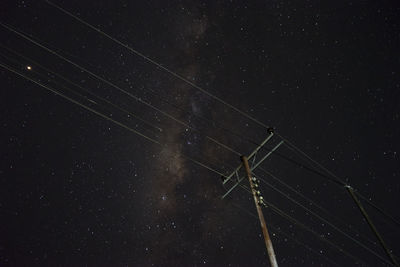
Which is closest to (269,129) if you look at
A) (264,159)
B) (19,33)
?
(264,159)

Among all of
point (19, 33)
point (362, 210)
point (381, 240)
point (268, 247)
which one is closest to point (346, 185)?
point (362, 210)

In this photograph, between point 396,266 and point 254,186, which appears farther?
point 254,186

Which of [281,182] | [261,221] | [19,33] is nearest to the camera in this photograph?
[19,33]

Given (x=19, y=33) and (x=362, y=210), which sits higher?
(x=19, y=33)

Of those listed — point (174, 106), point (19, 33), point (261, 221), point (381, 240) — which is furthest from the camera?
point (174, 106)

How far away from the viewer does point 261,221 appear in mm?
7996

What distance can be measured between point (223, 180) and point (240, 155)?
1.05m

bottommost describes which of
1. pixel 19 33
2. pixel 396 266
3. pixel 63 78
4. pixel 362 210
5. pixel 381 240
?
pixel 396 266

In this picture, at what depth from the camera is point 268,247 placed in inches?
291

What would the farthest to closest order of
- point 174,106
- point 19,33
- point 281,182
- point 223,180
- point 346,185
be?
1. point 281,182
2. point 223,180
3. point 174,106
4. point 346,185
5. point 19,33

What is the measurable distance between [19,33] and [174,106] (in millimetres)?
4317

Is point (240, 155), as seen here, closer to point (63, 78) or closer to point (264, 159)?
point (264, 159)

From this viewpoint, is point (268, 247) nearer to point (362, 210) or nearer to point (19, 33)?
point (362, 210)

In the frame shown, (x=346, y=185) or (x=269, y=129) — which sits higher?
(x=269, y=129)
